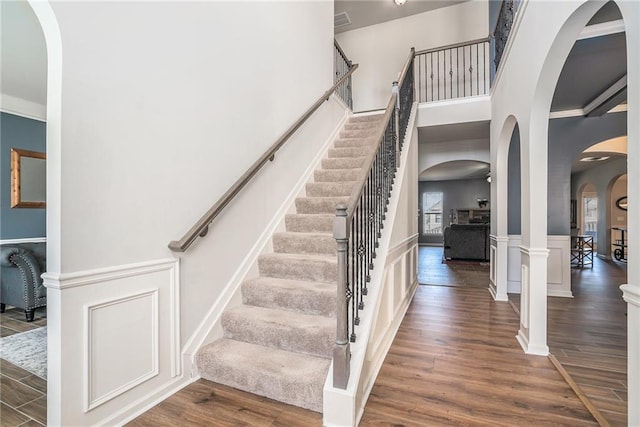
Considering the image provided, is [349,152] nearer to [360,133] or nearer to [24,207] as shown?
[360,133]

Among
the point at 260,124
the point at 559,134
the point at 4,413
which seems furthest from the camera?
the point at 559,134

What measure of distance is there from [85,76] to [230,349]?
5.87 feet

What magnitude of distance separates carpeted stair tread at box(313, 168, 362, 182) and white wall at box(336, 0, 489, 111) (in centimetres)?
367

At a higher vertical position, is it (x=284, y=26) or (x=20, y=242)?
(x=284, y=26)

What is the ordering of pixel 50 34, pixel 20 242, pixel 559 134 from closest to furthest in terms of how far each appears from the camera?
pixel 50 34 → pixel 20 242 → pixel 559 134

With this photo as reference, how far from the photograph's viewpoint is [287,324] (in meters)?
2.14

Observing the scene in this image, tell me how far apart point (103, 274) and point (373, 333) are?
166 centimetres

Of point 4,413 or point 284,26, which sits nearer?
point 4,413

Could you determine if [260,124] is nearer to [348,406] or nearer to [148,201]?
[148,201]

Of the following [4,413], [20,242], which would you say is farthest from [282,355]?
[20,242]

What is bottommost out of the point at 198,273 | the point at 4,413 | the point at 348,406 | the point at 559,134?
the point at 4,413

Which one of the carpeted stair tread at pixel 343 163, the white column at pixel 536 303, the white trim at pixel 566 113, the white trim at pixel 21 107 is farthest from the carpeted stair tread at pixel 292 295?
the white trim at pixel 566 113

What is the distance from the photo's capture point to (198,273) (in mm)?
2182

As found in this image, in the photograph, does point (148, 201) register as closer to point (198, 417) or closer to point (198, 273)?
point (198, 273)
